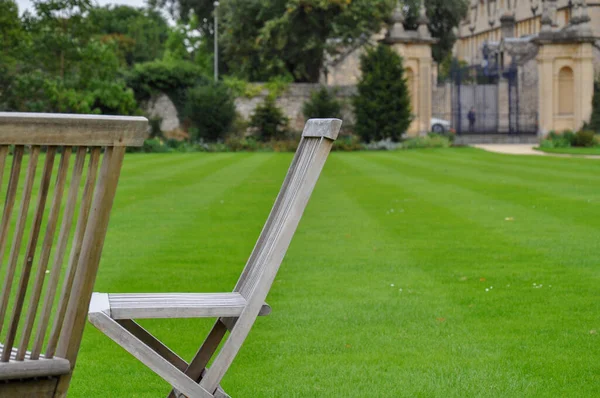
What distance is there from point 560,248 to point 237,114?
37.7 m

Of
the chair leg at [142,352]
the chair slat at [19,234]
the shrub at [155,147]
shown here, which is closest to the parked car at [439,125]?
the shrub at [155,147]

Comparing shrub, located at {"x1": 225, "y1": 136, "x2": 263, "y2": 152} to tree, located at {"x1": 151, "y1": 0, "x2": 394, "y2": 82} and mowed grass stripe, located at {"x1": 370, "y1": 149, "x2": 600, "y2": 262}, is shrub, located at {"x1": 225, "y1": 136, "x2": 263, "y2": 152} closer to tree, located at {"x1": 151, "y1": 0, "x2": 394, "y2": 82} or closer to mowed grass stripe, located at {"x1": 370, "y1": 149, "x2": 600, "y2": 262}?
tree, located at {"x1": 151, "y1": 0, "x2": 394, "y2": 82}

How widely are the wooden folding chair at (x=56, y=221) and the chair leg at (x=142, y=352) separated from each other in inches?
11.2

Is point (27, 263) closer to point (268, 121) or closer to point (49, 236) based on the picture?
point (49, 236)

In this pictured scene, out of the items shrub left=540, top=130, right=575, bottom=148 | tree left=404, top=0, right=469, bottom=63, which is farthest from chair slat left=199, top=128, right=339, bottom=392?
tree left=404, top=0, right=469, bottom=63

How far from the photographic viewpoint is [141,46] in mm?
80562

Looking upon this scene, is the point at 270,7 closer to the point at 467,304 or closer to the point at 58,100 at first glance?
the point at 58,100

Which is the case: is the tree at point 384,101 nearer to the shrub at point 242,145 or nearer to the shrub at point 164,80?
the shrub at point 242,145

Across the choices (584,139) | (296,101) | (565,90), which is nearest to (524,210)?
(584,139)

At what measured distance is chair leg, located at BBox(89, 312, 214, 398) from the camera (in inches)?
144

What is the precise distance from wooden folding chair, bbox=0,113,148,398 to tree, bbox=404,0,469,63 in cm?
5410

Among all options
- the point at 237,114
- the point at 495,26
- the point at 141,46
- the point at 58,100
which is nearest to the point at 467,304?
the point at 58,100

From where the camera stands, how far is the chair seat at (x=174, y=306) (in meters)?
3.89

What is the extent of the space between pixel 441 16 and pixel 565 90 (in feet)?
48.2
